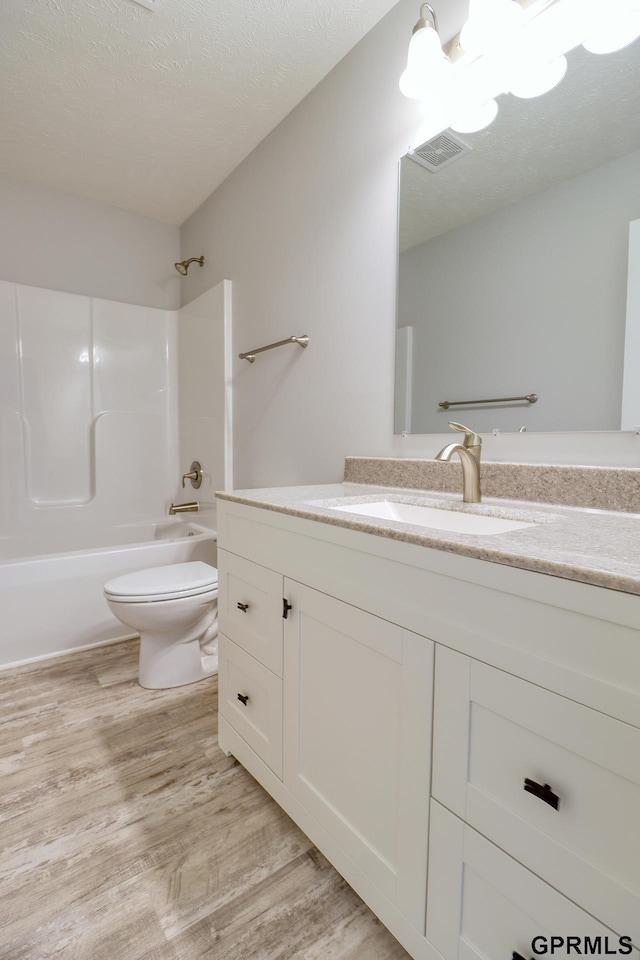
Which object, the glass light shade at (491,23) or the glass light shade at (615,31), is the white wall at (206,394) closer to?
the glass light shade at (491,23)

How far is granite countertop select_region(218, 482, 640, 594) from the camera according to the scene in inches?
21.3

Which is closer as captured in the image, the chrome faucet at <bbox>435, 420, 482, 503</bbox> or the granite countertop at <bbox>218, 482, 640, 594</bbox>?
the granite countertop at <bbox>218, 482, 640, 594</bbox>

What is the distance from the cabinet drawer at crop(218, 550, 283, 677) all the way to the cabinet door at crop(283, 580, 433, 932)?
0.17 ft

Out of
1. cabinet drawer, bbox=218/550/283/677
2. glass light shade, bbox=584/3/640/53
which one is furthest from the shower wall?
glass light shade, bbox=584/3/640/53

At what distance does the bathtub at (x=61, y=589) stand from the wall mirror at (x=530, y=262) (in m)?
1.50

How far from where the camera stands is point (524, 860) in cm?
60

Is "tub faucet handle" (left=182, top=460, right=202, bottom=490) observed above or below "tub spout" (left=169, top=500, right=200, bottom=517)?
above

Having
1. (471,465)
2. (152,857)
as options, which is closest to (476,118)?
(471,465)

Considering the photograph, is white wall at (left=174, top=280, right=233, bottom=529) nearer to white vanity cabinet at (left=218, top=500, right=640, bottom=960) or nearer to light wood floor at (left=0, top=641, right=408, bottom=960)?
light wood floor at (left=0, top=641, right=408, bottom=960)

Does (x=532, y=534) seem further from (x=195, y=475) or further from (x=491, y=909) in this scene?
(x=195, y=475)

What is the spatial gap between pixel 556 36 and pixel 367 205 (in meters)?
0.63

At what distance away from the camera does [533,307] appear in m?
1.11

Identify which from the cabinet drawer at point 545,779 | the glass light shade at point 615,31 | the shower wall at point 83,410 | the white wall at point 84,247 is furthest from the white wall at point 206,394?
the cabinet drawer at point 545,779

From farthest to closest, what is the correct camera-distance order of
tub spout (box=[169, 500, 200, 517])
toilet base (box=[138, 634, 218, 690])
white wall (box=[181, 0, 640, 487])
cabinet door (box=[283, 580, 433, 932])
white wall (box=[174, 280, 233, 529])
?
tub spout (box=[169, 500, 200, 517]) → white wall (box=[174, 280, 233, 529]) → toilet base (box=[138, 634, 218, 690]) → white wall (box=[181, 0, 640, 487]) → cabinet door (box=[283, 580, 433, 932])
